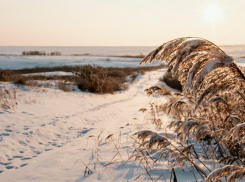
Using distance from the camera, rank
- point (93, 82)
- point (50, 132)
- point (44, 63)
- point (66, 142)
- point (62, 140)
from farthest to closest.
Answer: point (44, 63), point (93, 82), point (50, 132), point (62, 140), point (66, 142)

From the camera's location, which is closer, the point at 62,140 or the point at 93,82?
the point at 62,140

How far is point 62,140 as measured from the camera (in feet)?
16.4

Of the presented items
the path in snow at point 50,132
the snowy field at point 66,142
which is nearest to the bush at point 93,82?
the path in snow at point 50,132

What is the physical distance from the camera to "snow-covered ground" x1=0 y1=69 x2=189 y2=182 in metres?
2.92

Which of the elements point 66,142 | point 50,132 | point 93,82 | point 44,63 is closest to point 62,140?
point 66,142

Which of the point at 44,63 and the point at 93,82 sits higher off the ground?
the point at 44,63

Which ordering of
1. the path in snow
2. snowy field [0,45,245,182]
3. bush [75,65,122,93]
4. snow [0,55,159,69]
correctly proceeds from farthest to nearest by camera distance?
1. snow [0,55,159,69]
2. bush [75,65,122,93]
3. the path in snow
4. snowy field [0,45,245,182]

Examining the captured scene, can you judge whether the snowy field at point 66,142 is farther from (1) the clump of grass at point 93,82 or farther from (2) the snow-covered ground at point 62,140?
(1) the clump of grass at point 93,82

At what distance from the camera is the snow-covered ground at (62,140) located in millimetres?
2918

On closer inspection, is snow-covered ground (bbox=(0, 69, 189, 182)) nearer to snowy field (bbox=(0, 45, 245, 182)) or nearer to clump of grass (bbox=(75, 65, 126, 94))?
snowy field (bbox=(0, 45, 245, 182))

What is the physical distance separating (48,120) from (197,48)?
5.50m

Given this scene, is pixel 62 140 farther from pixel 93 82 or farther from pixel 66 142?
pixel 93 82

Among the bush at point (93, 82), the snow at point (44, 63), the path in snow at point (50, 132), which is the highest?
the snow at point (44, 63)

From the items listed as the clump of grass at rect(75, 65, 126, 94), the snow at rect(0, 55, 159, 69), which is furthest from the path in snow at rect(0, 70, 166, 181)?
the snow at rect(0, 55, 159, 69)
